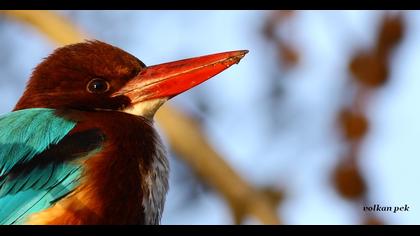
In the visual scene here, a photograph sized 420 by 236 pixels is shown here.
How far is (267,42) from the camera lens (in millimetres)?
6863

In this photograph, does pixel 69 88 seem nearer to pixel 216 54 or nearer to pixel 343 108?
pixel 216 54

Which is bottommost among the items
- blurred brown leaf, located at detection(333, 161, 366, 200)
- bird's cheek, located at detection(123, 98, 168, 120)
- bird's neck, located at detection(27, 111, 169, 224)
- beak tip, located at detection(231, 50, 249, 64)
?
blurred brown leaf, located at detection(333, 161, 366, 200)

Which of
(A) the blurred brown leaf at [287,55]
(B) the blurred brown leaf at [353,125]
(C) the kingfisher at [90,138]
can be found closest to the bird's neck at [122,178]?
Answer: (C) the kingfisher at [90,138]

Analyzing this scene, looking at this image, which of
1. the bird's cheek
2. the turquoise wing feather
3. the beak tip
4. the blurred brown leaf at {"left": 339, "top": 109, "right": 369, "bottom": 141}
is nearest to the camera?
the turquoise wing feather

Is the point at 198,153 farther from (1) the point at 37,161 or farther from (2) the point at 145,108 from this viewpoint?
(1) the point at 37,161

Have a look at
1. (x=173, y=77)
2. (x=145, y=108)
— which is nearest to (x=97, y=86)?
(x=145, y=108)

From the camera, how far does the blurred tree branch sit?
19.3 ft

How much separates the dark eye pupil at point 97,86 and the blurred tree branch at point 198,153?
690mm

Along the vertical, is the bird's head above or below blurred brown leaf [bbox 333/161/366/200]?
above

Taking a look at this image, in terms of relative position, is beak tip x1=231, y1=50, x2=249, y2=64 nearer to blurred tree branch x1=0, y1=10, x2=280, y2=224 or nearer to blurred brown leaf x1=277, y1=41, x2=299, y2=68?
blurred tree branch x1=0, y1=10, x2=280, y2=224

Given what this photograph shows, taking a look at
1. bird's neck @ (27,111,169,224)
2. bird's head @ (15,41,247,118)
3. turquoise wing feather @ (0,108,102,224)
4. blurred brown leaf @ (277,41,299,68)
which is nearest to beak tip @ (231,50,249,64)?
bird's head @ (15,41,247,118)

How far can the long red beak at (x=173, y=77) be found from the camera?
18.3ft

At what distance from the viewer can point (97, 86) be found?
5.53 metres

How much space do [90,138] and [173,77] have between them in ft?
2.44
